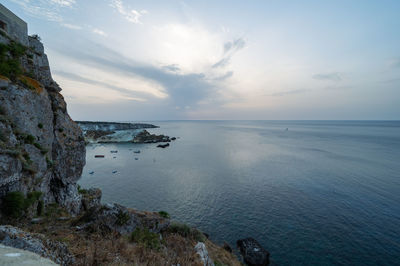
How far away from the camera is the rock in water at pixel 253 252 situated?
51.6 ft

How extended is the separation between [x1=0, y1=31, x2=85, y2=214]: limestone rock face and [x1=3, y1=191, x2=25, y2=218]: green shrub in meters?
0.30

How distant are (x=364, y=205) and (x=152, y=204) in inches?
1339

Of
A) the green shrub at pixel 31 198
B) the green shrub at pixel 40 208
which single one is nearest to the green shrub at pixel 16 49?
the green shrub at pixel 31 198

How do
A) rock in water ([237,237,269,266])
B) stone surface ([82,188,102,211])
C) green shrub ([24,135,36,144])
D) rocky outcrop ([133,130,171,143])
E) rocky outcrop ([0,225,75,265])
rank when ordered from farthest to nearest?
rocky outcrop ([133,130,171,143]) < stone surface ([82,188,102,211]) < rock in water ([237,237,269,266]) < green shrub ([24,135,36,144]) < rocky outcrop ([0,225,75,265])

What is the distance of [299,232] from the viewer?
62.9ft

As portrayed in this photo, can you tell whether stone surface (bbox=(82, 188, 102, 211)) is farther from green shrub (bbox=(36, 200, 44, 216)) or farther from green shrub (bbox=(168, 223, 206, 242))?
green shrub (bbox=(168, 223, 206, 242))

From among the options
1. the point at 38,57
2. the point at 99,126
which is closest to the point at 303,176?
the point at 38,57

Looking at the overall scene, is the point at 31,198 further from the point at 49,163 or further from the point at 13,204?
the point at 49,163

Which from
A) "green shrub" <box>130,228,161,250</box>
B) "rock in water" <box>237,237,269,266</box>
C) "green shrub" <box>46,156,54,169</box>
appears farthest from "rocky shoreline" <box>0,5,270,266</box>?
"rock in water" <box>237,237,269,266</box>

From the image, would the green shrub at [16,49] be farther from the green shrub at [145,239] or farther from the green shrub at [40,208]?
the green shrub at [145,239]

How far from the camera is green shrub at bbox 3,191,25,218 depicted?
26.2ft

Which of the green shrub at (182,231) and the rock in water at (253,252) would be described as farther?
the rock in water at (253,252)

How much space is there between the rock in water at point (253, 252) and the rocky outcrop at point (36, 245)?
16962 mm

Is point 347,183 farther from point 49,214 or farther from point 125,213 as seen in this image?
point 49,214
